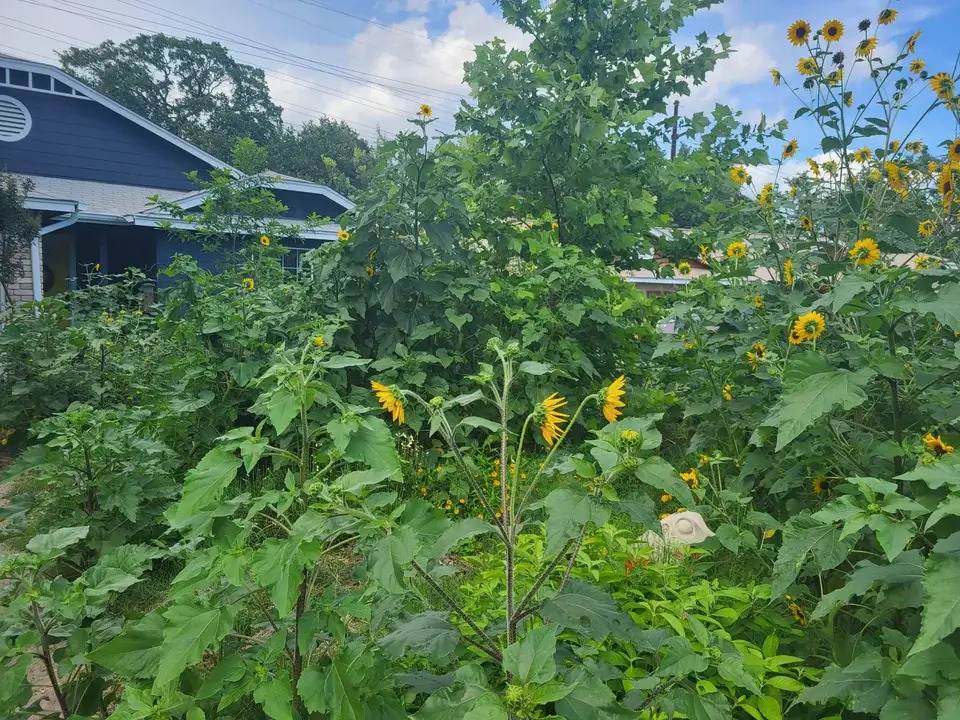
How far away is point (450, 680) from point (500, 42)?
5.25 metres

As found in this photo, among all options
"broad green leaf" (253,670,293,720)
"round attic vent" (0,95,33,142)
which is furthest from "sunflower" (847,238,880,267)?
"round attic vent" (0,95,33,142)

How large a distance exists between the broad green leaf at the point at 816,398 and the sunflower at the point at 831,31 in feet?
7.15

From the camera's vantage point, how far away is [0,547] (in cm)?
309

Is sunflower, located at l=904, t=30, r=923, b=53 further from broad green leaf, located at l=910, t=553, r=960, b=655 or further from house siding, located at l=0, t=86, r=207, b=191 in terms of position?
house siding, located at l=0, t=86, r=207, b=191

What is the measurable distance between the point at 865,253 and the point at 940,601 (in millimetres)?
1739

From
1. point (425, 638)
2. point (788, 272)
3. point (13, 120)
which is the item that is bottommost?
point (425, 638)

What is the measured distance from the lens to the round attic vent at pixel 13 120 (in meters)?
12.1

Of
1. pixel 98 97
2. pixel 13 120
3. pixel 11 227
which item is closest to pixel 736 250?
pixel 11 227

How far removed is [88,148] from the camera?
43.0 feet

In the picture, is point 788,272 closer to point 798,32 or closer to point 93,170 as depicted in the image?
point 798,32

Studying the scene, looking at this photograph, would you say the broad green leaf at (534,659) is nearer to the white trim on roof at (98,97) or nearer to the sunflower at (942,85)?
the sunflower at (942,85)

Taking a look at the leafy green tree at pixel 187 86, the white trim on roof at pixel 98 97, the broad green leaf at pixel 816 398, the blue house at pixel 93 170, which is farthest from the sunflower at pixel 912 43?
the leafy green tree at pixel 187 86

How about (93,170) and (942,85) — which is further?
(93,170)

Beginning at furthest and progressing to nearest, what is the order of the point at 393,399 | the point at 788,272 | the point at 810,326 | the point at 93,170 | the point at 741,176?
1. the point at 93,170
2. the point at 741,176
3. the point at 788,272
4. the point at 810,326
5. the point at 393,399
